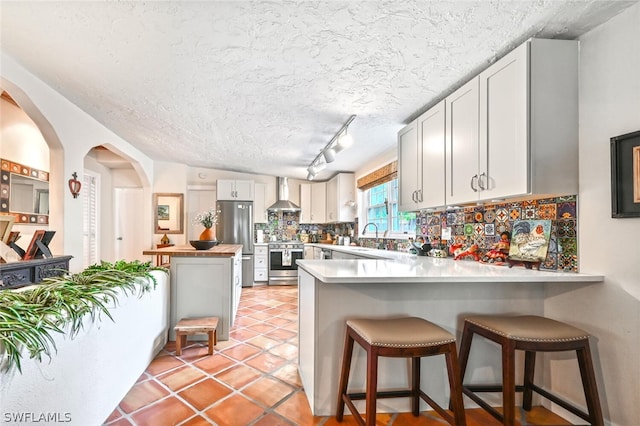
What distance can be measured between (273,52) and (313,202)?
4.78 meters

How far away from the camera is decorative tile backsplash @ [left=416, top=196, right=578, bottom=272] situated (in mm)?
1870

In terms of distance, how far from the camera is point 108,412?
180 cm

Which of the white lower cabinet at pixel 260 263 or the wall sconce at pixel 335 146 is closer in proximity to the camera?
the wall sconce at pixel 335 146

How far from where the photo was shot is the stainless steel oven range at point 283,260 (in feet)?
20.1

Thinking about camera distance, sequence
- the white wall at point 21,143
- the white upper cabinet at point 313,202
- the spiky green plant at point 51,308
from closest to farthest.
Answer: the spiky green plant at point 51,308 → the white wall at point 21,143 → the white upper cabinet at point 313,202

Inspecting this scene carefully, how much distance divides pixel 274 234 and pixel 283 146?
2845mm

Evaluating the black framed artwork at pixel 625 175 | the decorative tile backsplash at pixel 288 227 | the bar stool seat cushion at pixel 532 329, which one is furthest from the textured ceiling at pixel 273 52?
the decorative tile backsplash at pixel 288 227

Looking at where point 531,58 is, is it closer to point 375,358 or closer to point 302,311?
point 375,358

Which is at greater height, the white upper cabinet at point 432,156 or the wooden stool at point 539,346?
the white upper cabinet at point 432,156

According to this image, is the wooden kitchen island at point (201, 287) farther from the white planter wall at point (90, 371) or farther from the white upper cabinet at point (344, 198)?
the white upper cabinet at point (344, 198)

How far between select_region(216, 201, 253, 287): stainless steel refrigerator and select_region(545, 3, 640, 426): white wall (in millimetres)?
5077

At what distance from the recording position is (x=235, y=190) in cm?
611

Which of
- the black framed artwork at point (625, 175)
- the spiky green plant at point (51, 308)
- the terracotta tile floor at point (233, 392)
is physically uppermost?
the black framed artwork at point (625, 175)

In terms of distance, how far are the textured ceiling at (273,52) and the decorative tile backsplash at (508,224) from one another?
1000mm
